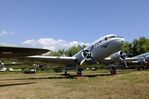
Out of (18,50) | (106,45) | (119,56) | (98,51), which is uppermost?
(106,45)

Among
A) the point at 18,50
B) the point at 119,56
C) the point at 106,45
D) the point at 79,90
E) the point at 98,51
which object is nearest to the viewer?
the point at 79,90

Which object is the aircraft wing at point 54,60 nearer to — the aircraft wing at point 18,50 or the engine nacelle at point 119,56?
the engine nacelle at point 119,56

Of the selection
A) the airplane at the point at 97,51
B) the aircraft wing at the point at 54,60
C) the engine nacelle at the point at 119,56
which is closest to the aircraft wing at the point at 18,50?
the airplane at the point at 97,51

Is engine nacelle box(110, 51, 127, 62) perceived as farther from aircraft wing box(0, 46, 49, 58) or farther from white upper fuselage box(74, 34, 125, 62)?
aircraft wing box(0, 46, 49, 58)

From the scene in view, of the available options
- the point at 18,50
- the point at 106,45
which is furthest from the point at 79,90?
the point at 106,45

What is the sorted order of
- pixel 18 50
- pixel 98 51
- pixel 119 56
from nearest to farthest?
pixel 18 50, pixel 98 51, pixel 119 56

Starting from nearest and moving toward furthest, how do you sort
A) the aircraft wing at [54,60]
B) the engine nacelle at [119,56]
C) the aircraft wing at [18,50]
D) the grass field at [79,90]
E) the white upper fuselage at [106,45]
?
the grass field at [79,90]
the aircraft wing at [18,50]
the white upper fuselage at [106,45]
the aircraft wing at [54,60]
the engine nacelle at [119,56]

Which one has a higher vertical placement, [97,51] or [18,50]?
[97,51]

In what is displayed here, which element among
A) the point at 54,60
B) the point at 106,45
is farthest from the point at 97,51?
the point at 54,60

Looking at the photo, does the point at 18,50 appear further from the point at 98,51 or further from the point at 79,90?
the point at 98,51

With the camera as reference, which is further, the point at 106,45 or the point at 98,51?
the point at 98,51

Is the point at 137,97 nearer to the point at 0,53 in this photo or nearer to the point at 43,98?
the point at 43,98

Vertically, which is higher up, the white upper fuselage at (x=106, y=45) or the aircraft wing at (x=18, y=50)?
the white upper fuselage at (x=106, y=45)

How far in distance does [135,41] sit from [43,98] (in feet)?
420
